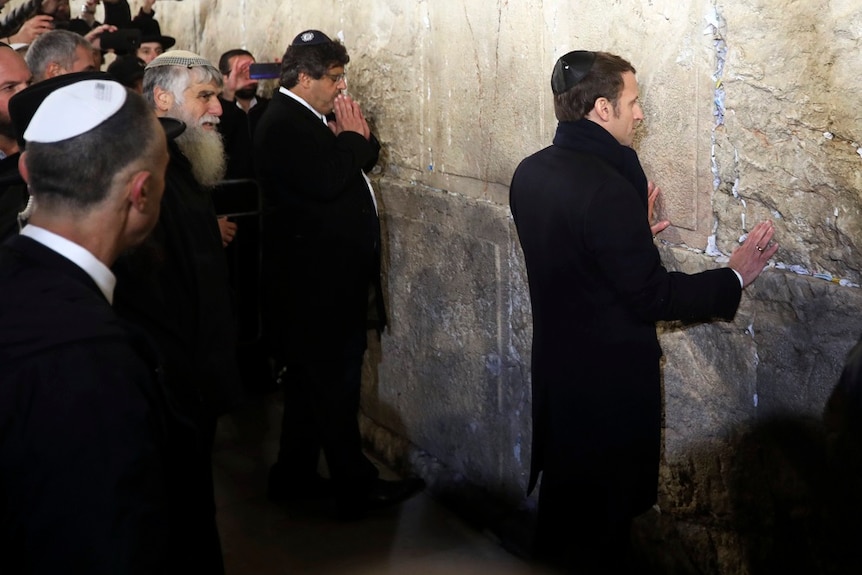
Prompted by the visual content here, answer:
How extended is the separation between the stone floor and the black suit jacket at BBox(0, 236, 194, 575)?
234 cm

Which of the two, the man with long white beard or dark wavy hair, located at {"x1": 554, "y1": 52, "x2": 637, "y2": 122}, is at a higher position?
dark wavy hair, located at {"x1": 554, "y1": 52, "x2": 637, "y2": 122}

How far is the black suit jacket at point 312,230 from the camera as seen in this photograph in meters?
4.09

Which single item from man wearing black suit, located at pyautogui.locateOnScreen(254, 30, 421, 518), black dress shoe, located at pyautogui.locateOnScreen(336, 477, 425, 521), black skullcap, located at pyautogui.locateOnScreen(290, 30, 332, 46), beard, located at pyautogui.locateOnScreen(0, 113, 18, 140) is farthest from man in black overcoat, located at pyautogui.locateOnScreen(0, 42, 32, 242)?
black dress shoe, located at pyautogui.locateOnScreen(336, 477, 425, 521)

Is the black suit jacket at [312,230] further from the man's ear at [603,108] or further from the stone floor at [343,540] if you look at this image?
the man's ear at [603,108]

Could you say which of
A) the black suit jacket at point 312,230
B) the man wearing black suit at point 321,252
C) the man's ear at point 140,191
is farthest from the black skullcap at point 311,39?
the man's ear at point 140,191

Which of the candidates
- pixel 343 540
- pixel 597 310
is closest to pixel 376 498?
pixel 343 540

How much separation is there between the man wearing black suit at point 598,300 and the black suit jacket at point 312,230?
48.8 inches

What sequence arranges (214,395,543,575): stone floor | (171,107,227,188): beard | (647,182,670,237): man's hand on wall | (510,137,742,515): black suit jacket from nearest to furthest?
1. (510,137,742,515): black suit jacket
2. (647,182,670,237): man's hand on wall
3. (171,107,227,188): beard
4. (214,395,543,575): stone floor

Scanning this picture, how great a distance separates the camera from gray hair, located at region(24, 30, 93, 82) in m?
4.74

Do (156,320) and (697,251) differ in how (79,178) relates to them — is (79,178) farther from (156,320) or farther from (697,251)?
(697,251)

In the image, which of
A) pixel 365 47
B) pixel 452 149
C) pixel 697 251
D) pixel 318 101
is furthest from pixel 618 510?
pixel 365 47

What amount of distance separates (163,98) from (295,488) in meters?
1.80

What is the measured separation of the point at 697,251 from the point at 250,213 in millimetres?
2562

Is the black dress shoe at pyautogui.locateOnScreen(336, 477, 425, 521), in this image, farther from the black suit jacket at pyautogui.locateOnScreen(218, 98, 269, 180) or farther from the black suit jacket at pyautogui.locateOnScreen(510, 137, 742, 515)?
the black suit jacket at pyautogui.locateOnScreen(218, 98, 269, 180)
